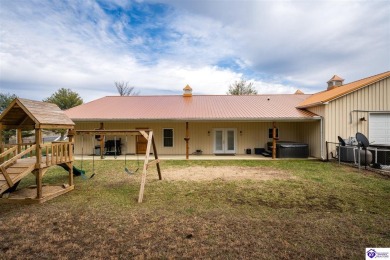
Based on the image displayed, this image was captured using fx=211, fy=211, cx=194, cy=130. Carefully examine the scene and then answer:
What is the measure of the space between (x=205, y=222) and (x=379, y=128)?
13.4 m

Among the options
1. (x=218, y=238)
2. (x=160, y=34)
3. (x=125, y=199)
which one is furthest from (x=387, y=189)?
(x=160, y=34)

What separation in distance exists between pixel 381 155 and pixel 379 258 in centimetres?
932

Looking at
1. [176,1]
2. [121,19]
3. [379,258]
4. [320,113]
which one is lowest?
[379,258]

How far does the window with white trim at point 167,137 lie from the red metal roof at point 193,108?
4.76 feet

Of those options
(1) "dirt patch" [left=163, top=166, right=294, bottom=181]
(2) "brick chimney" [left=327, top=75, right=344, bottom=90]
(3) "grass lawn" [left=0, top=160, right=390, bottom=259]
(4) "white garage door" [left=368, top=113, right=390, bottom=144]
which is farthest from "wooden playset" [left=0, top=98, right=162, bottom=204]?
(2) "brick chimney" [left=327, top=75, right=344, bottom=90]

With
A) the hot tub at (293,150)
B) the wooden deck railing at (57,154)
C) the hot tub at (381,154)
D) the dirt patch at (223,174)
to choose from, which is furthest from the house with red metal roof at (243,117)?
the wooden deck railing at (57,154)

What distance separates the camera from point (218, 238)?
3.57 metres

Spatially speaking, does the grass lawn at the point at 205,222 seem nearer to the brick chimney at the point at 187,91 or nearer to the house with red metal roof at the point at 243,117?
the house with red metal roof at the point at 243,117

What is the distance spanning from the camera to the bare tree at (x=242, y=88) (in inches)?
1602

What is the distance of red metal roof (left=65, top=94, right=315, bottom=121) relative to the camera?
13.5 m

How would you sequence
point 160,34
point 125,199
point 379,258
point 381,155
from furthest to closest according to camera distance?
point 160,34, point 381,155, point 125,199, point 379,258

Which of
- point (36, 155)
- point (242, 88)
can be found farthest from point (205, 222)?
point (242, 88)

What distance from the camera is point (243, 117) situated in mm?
13195

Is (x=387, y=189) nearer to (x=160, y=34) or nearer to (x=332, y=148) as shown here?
(x=332, y=148)
